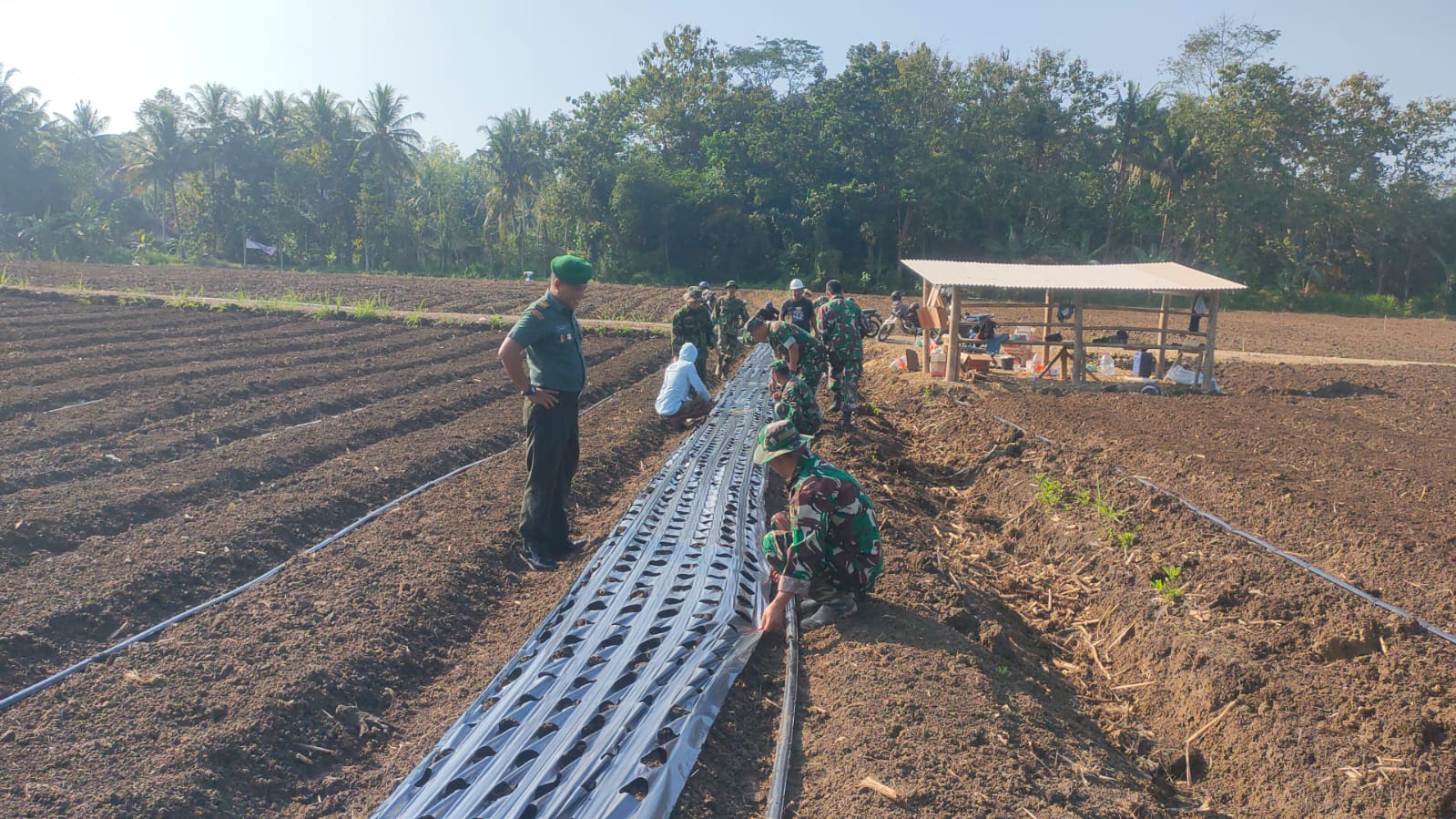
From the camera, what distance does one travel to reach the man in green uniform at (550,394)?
540 centimetres

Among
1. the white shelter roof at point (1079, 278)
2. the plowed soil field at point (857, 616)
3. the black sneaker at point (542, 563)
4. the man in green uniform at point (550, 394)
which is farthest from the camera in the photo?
the white shelter roof at point (1079, 278)

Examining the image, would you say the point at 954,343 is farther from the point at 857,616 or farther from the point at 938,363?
the point at 857,616

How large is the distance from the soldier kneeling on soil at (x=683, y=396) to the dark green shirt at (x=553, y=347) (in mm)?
4447

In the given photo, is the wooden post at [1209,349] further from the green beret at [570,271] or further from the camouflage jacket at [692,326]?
the green beret at [570,271]

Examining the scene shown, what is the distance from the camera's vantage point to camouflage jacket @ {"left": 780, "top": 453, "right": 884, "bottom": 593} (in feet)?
14.6

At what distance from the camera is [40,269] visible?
30.0 m

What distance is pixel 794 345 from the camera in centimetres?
837

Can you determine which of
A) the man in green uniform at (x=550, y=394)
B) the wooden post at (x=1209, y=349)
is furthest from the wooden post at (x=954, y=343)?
the man in green uniform at (x=550, y=394)

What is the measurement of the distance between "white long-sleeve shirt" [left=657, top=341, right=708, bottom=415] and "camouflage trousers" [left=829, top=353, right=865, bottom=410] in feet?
4.98

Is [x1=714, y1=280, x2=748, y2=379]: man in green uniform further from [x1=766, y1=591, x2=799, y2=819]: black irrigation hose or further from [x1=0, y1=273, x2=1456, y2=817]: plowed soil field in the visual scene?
[x1=766, y1=591, x2=799, y2=819]: black irrigation hose

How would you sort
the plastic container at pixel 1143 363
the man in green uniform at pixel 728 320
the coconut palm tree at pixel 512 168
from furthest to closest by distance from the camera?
1. the coconut palm tree at pixel 512 168
2. the man in green uniform at pixel 728 320
3. the plastic container at pixel 1143 363

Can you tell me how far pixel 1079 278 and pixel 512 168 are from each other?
127 ft

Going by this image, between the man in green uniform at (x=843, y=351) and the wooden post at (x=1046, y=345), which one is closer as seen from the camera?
the man in green uniform at (x=843, y=351)

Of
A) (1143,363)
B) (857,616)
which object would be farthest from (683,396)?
(1143,363)
